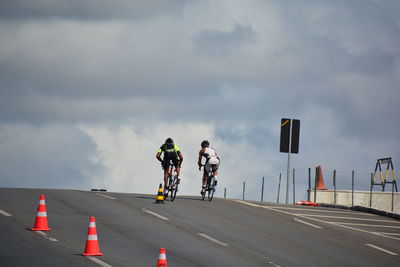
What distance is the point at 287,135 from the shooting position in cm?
3694

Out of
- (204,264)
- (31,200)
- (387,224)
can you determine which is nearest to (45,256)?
(204,264)

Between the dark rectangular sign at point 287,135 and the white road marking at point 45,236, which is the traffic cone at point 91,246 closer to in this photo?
the white road marking at point 45,236

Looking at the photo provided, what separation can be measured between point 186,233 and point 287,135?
17.6m

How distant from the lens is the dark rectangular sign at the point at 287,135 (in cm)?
3691

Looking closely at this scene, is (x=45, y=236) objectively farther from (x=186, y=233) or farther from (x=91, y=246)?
(x=186, y=233)

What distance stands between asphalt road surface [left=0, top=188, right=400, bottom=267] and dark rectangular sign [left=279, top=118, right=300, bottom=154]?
7.77m

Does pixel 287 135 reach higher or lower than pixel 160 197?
higher

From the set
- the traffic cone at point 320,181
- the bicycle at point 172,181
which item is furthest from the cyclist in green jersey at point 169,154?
the traffic cone at point 320,181

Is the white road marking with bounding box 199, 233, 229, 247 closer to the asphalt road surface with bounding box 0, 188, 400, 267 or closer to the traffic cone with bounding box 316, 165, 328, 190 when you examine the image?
→ the asphalt road surface with bounding box 0, 188, 400, 267

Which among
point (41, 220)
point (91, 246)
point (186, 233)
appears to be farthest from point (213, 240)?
point (91, 246)

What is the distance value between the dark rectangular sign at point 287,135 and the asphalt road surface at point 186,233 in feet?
25.5

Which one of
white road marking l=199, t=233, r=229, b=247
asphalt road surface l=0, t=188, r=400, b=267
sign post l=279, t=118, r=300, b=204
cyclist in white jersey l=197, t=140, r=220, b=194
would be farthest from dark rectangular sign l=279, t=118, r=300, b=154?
white road marking l=199, t=233, r=229, b=247

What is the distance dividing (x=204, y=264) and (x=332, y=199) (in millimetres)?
25634

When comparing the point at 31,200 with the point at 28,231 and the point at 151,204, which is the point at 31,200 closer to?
the point at 151,204
